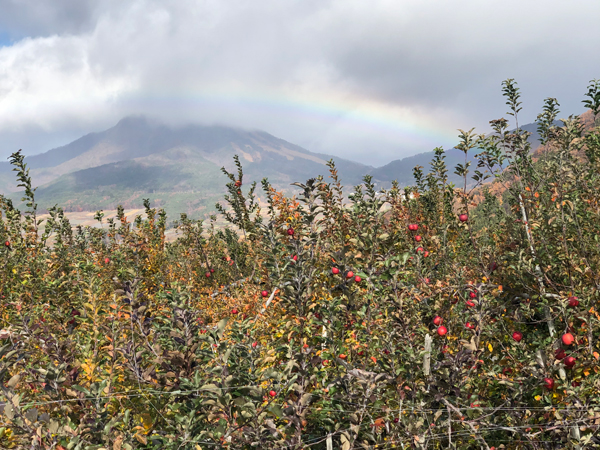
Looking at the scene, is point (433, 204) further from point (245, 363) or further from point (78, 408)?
point (78, 408)

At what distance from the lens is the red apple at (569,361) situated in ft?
10.1

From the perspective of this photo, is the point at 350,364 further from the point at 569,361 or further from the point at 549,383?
the point at 569,361

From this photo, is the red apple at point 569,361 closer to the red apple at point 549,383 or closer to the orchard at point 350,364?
the orchard at point 350,364

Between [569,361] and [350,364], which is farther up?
[350,364]

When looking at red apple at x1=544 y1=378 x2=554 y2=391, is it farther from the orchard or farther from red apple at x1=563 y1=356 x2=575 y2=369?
red apple at x1=563 y1=356 x2=575 y2=369

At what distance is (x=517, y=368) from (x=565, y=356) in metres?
0.51

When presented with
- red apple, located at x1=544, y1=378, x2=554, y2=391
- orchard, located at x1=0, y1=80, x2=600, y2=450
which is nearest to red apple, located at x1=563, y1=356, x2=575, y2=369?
orchard, located at x1=0, y1=80, x2=600, y2=450

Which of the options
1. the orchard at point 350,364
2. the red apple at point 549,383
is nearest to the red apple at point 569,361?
the orchard at point 350,364

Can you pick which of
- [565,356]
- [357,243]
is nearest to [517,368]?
[565,356]

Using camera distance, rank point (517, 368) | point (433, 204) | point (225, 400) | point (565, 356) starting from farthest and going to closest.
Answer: point (433, 204) < point (517, 368) < point (565, 356) < point (225, 400)

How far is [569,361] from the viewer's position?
3.11 m

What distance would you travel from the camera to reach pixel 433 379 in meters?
3.05

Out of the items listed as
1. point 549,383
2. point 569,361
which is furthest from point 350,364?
point 569,361

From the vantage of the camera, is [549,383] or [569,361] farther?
[569,361]
